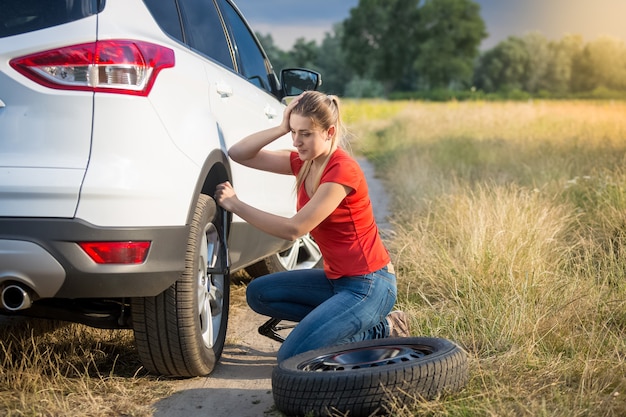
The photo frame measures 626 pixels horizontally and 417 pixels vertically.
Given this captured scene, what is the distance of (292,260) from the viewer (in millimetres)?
5848

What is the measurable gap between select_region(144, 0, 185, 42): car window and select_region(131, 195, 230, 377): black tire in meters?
0.72

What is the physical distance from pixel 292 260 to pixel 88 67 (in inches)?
119

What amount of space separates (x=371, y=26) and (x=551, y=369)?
89762 millimetres

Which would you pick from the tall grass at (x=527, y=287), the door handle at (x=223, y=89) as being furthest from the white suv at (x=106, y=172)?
the tall grass at (x=527, y=287)

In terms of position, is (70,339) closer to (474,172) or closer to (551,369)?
(551,369)

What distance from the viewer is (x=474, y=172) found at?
10500mm

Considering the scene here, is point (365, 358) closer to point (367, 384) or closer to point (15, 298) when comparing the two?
point (367, 384)

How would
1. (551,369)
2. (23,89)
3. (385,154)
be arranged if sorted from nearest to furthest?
(23,89) → (551,369) → (385,154)

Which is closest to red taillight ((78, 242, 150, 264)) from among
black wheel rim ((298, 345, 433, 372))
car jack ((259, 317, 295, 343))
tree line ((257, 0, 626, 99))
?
black wheel rim ((298, 345, 433, 372))

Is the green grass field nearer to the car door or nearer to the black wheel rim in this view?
the black wheel rim

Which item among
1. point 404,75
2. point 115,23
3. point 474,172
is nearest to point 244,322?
point 115,23

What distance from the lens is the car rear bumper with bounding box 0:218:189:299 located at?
2895 millimetres

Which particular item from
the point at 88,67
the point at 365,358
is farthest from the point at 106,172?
the point at 365,358

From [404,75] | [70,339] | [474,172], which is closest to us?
[70,339]
